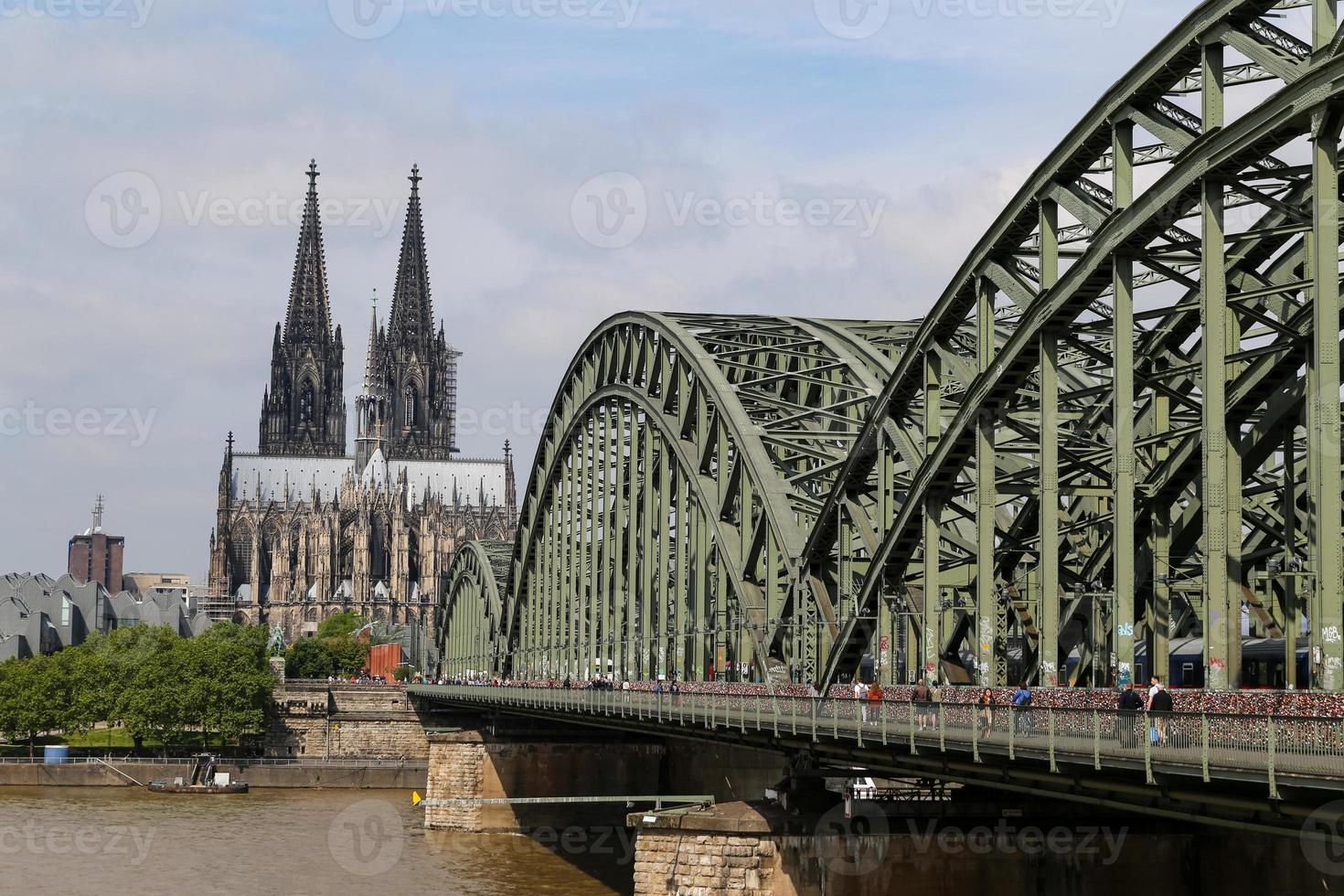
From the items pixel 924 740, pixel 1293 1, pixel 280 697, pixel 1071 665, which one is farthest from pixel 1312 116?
pixel 280 697

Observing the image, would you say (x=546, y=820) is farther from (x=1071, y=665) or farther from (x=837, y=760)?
(x=837, y=760)

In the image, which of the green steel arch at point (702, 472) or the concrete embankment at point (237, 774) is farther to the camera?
the concrete embankment at point (237, 774)

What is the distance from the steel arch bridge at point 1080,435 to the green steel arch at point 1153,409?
72mm

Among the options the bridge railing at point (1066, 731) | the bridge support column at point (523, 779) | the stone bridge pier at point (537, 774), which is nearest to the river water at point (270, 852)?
the bridge support column at point (523, 779)

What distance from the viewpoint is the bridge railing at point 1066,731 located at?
23281mm

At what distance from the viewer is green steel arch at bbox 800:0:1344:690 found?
95.9 feet

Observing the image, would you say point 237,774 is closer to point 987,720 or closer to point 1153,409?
point 1153,409

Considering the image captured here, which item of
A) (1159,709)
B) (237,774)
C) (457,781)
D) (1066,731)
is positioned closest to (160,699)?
(237,774)

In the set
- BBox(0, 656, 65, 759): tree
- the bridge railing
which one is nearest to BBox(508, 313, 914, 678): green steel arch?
the bridge railing

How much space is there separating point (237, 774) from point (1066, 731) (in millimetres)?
93860

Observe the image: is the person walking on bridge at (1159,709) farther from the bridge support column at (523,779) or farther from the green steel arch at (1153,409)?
the bridge support column at (523,779)

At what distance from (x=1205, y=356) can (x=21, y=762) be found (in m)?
99.0

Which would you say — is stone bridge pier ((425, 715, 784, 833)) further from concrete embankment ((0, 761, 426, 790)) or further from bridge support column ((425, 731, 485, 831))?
concrete embankment ((0, 761, 426, 790))

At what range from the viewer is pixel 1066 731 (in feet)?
94.4
